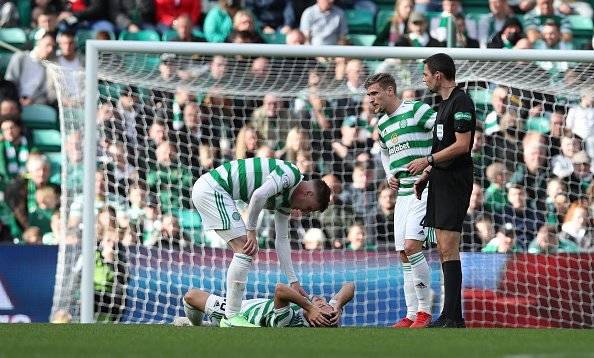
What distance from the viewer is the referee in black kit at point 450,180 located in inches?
324

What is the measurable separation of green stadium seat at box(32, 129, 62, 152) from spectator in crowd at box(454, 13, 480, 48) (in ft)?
13.0

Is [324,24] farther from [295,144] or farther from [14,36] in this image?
[14,36]

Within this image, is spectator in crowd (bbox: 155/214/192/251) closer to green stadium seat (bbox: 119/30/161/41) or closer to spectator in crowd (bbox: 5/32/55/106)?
spectator in crowd (bbox: 5/32/55/106)

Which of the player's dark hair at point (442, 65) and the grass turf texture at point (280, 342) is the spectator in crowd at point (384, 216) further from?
the grass turf texture at point (280, 342)

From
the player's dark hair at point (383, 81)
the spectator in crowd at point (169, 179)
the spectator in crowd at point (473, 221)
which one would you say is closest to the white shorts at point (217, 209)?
the player's dark hair at point (383, 81)

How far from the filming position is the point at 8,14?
13859 millimetres

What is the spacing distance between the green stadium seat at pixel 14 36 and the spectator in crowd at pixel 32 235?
270 centimetres

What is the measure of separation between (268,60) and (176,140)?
1.03 meters

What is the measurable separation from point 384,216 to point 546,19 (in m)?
3.51

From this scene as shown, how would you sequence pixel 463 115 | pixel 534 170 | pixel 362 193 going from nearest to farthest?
pixel 463 115, pixel 534 170, pixel 362 193

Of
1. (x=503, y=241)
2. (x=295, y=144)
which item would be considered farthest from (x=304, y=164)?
(x=503, y=241)

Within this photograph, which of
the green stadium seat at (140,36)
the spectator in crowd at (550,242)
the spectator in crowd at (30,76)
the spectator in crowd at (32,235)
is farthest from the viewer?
the green stadium seat at (140,36)

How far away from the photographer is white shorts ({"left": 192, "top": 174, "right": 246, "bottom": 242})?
891 cm

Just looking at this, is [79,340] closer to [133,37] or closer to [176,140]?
[176,140]
